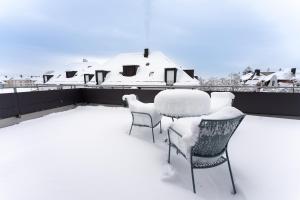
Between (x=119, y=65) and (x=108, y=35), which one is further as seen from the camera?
(x=119, y=65)

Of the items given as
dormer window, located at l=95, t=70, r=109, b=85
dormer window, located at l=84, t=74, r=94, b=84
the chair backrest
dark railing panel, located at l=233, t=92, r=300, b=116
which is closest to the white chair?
the chair backrest

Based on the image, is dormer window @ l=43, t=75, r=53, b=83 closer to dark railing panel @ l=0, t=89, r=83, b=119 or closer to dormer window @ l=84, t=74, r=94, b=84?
dormer window @ l=84, t=74, r=94, b=84

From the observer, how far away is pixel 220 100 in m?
3.59

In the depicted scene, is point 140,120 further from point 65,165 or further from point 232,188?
point 232,188

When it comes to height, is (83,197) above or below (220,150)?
below

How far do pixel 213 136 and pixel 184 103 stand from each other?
1074 mm

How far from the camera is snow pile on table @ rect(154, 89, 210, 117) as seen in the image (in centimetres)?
254

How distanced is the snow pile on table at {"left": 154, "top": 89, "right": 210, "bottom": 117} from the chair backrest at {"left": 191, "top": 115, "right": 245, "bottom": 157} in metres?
0.95

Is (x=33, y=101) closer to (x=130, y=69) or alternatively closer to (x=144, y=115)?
(x=144, y=115)

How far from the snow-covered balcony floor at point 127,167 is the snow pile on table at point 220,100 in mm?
605

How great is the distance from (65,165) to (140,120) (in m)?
1.32

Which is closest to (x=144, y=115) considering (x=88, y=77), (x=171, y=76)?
(x=171, y=76)

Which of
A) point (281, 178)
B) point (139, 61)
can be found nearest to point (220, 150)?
point (281, 178)

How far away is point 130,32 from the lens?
36.1ft
